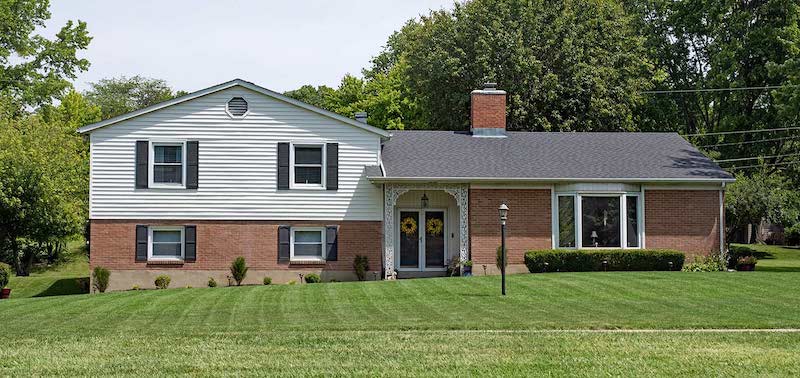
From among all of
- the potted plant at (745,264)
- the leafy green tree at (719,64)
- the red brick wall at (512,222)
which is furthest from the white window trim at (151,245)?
the leafy green tree at (719,64)

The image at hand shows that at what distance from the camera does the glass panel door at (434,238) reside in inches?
1219

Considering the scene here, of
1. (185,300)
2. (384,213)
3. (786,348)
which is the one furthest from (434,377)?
(384,213)

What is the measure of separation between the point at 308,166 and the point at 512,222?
6231 mm

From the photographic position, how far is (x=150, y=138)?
29.1 m

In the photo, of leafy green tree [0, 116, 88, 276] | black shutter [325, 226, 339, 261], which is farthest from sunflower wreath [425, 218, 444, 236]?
leafy green tree [0, 116, 88, 276]

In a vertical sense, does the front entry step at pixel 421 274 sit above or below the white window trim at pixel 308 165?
below

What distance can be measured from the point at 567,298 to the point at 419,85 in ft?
92.1

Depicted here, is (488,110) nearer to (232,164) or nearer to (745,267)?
(232,164)

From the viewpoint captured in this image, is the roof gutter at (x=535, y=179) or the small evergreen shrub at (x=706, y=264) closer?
the roof gutter at (x=535, y=179)

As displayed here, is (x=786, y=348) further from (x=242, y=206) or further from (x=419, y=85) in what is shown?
(x=419, y=85)

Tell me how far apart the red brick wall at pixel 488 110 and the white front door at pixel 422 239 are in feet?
13.2

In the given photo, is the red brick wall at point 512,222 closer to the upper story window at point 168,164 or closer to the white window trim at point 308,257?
the white window trim at point 308,257

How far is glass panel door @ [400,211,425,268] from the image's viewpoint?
30844 mm

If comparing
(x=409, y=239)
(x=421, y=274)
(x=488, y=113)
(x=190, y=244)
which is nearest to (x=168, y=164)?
(x=190, y=244)
